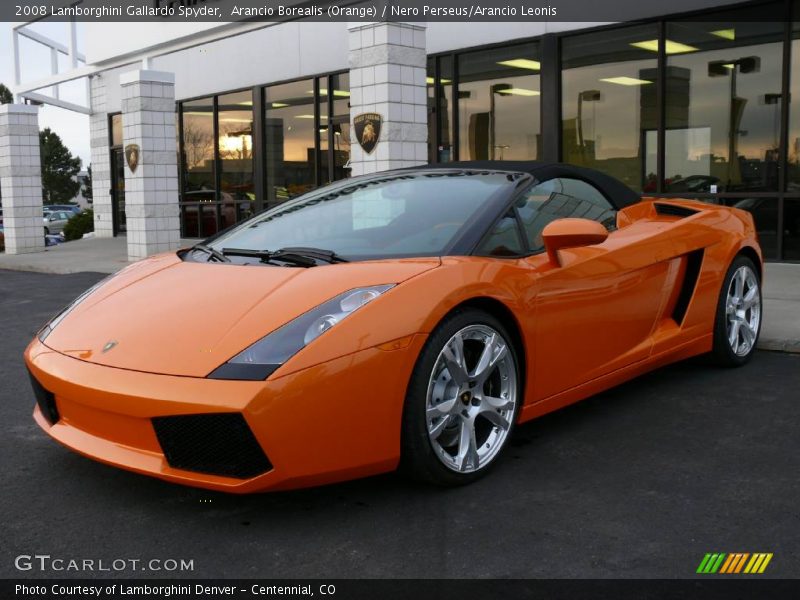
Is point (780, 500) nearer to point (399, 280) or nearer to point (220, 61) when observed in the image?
point (399, 280)

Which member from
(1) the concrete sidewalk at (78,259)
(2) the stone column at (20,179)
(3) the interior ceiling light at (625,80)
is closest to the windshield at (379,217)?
(3) the interior ceiling light at (625,80)

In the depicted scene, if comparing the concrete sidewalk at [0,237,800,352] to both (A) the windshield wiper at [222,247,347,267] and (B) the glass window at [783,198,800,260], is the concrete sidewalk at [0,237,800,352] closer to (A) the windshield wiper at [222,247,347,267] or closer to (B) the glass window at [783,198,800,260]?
(B) the glass window at [783,198,800,260]

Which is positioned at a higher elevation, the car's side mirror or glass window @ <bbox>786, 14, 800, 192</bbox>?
glass window @ <bbox>786, 14, 800, 192</bbox>

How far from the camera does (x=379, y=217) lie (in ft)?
13.2

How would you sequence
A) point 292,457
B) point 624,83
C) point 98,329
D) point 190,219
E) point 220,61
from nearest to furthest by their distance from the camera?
point 292,457 → point 98,329 → point 624,83 → point 220,61 → point 190,219

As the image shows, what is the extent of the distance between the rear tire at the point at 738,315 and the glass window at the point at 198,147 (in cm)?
1590

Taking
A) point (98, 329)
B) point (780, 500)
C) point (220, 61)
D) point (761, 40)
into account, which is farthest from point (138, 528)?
point (220, 61)

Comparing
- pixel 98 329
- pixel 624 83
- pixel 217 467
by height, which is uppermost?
pixel 624 83

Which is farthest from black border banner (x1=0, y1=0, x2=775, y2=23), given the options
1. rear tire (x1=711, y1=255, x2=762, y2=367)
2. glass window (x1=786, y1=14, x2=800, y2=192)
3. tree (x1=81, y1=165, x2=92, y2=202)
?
tree (x1=81, y1=165, x2=92, y2=202)

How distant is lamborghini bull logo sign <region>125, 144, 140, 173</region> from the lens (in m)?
15.9

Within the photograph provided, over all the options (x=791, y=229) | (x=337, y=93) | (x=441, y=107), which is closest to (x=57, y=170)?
(x=337, y=93)
